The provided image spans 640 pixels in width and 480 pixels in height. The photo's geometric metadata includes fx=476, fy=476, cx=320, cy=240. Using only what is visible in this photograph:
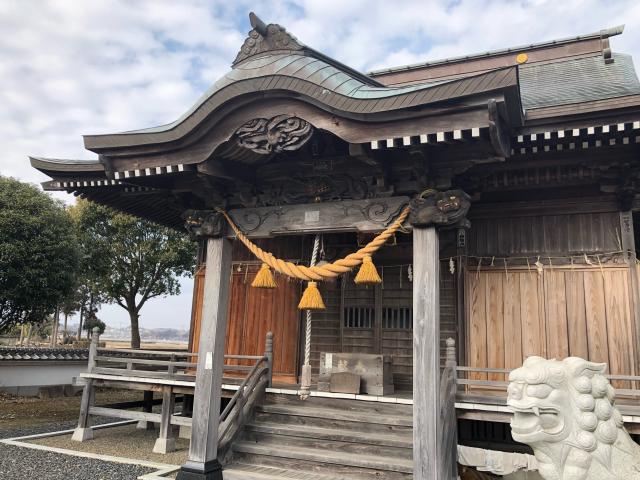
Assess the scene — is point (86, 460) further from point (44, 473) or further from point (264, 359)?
point (264, 359)

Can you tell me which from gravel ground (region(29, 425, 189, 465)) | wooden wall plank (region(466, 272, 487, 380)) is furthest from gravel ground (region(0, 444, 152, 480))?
wooden wall plank (region(466, 272, 487, 380))

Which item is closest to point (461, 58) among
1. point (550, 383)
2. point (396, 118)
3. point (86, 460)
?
point (396, 118)

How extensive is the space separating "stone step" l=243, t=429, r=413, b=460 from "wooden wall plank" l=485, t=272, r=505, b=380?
181cm

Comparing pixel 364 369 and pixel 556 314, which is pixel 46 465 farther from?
pixel 556 314

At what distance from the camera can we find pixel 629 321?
6.07m

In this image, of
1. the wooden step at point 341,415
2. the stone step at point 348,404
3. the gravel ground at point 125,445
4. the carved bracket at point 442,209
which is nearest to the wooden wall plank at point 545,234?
the carved bracket at point 442,209

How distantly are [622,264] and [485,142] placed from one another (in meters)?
3.01

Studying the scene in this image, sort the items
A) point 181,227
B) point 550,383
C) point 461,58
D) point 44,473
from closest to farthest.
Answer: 1. point 550,383
2. point 44,473
3. point 461,58
4. point 181,227

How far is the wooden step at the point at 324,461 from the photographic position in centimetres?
544

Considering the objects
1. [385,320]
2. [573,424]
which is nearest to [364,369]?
[385,320]

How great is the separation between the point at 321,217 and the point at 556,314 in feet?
11.4

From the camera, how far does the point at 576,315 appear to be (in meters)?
6.33

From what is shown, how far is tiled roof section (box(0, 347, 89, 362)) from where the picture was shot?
576 inches

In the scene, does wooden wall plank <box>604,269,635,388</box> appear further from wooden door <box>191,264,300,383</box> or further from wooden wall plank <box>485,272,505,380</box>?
wooden door <box>191,264,300,383</box>
